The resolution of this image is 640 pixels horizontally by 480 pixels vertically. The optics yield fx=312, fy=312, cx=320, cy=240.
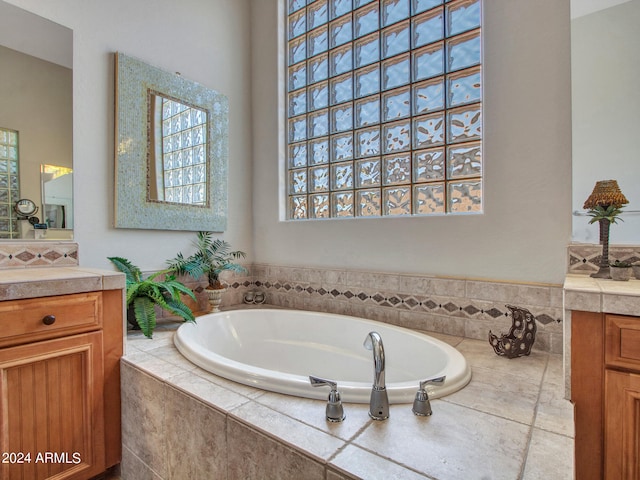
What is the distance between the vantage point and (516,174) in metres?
1.53

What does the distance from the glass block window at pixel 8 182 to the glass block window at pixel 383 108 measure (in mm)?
1573

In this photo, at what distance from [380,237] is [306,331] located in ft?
2.49

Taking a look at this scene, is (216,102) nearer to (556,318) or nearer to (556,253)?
(556,253)

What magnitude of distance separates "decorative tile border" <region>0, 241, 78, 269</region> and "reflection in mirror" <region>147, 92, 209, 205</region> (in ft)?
1.76

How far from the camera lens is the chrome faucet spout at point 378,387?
0.89 meters

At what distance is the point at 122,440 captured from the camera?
135cm

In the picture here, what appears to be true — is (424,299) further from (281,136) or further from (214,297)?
(281,136)

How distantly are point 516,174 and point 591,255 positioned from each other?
48cm

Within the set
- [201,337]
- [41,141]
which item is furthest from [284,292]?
[41,141]

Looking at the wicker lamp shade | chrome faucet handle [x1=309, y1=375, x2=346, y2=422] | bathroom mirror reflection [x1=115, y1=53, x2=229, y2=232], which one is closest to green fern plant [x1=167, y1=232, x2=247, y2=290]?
bathroom mirror reflection [x1=115, y1=53, x2=229, y2=232]

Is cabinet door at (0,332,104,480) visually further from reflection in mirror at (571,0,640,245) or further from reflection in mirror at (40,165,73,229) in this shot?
reflection in mirror at (571,0,640,245)

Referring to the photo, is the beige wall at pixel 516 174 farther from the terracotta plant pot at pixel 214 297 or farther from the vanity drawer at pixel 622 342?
the terracotta plant pot at pixel 214 297

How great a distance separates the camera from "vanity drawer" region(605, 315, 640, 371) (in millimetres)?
854

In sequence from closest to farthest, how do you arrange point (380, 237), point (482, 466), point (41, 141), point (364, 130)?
1. point (482, 466)
2. point (41, 141)
3. point (380, 237)
4. point (364, 130)
